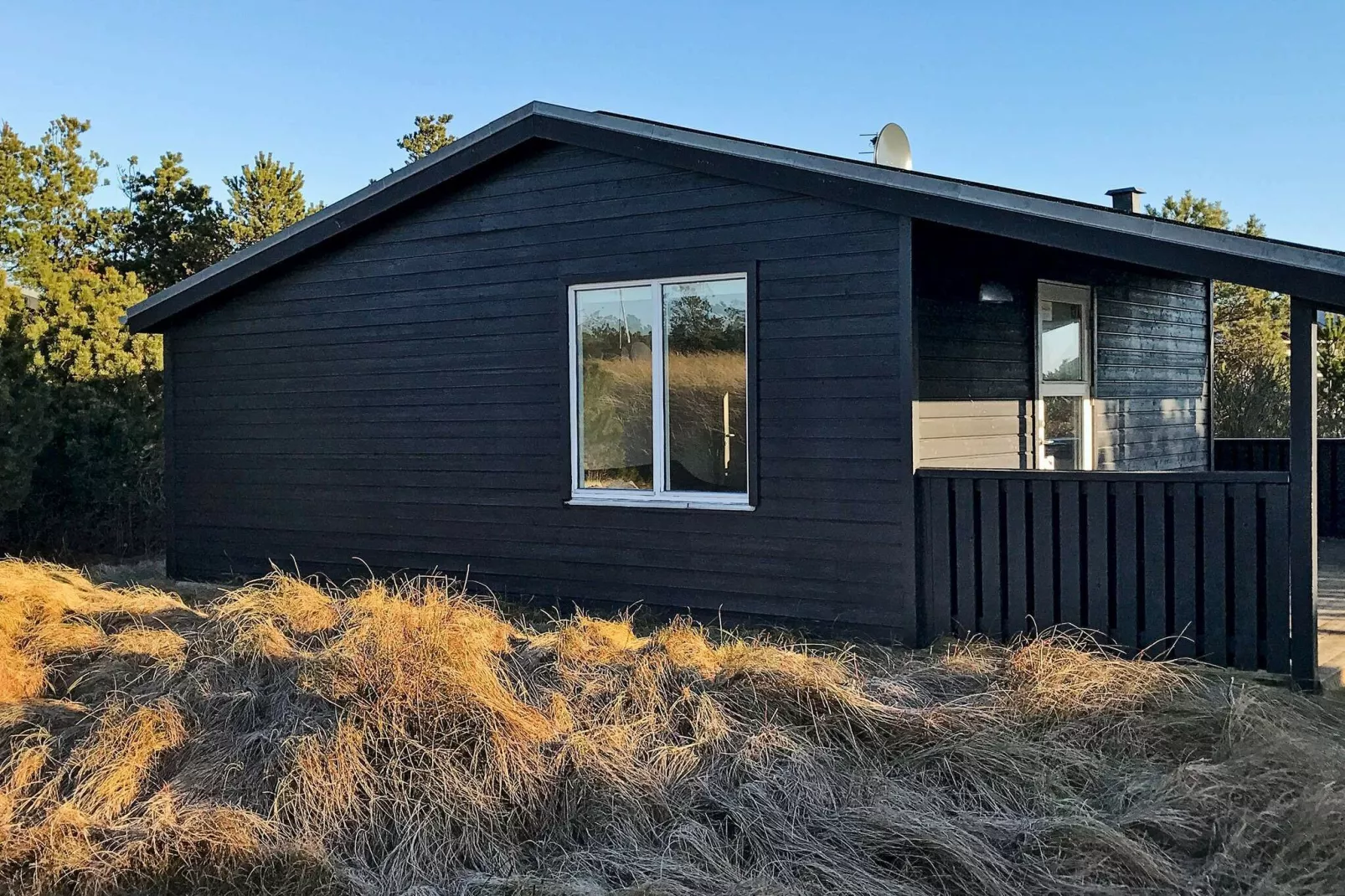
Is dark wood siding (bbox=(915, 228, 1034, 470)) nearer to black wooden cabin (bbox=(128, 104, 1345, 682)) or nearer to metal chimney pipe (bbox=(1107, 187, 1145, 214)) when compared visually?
black wooden cabin (bbox=(128, 104, 1345, 682))

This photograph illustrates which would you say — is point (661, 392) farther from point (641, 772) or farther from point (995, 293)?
point (641, 772)

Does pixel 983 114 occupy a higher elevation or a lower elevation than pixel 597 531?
higher

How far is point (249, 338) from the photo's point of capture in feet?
28.9

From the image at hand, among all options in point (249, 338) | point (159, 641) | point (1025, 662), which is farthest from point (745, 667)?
point (249, 338)

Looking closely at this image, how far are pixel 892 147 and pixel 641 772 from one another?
18.9ft

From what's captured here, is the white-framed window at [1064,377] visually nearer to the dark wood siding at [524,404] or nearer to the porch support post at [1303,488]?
the dark wood siding at [524,404]

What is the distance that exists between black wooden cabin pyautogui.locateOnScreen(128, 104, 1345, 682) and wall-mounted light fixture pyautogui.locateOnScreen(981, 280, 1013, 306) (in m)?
0.02

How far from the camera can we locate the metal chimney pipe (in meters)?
9.48

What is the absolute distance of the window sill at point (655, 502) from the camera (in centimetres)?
674

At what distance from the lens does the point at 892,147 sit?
822 centimetres

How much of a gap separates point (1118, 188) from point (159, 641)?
8.10 metres

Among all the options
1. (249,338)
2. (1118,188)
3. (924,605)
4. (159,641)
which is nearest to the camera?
(159,641)

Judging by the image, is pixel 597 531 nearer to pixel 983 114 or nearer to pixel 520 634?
pixel 520 634

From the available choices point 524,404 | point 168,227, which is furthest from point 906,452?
point 168,227
